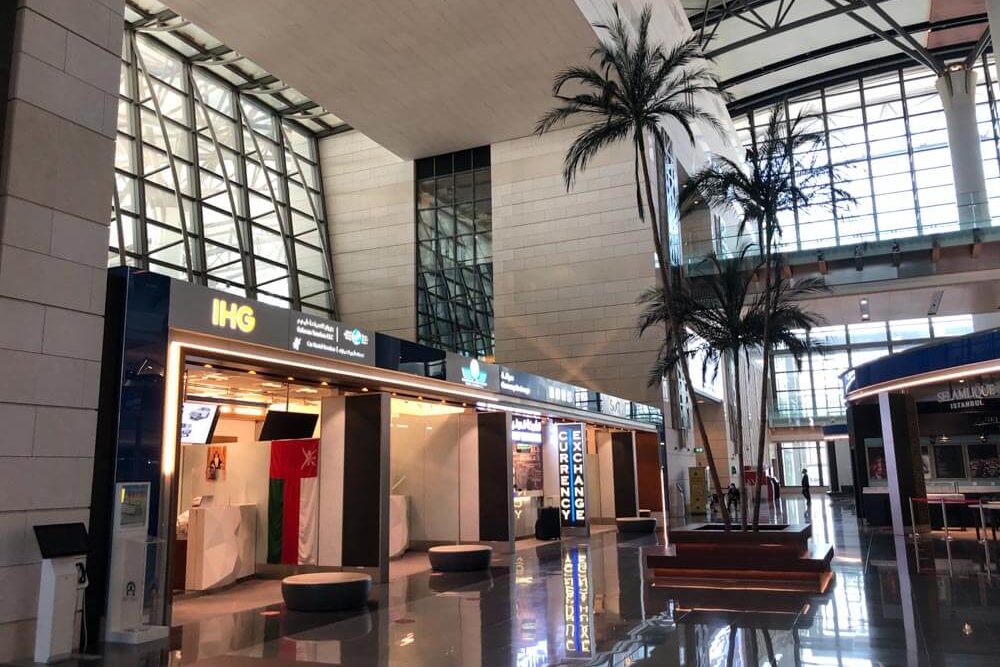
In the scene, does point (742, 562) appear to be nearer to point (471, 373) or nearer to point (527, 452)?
point (471, 373)

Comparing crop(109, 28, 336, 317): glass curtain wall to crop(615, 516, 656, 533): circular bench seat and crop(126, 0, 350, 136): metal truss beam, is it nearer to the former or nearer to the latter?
crop(126, 0, 350, 136): metal truss beam

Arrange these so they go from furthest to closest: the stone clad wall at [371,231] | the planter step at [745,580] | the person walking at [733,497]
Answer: the stone clad wall at [371,231] < the person walking at [733,497] < the planter step at [745,580]

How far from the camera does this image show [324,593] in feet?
28.6

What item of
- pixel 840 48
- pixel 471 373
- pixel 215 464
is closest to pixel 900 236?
pixel 471 373

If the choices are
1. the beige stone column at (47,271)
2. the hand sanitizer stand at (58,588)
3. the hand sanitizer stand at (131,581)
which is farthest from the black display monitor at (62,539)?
the hand sanitizer stand at (131,581)

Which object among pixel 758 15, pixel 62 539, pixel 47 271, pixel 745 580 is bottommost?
pixel 745 580

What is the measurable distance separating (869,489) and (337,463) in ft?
49.7

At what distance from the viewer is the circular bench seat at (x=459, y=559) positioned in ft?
39.8

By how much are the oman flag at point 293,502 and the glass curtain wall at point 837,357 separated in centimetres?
3886

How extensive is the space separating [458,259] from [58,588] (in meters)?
22.3

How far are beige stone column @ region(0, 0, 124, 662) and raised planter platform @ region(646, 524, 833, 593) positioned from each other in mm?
7731

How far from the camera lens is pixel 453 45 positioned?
20797 millimetres

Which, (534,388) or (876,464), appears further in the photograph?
(876,464)

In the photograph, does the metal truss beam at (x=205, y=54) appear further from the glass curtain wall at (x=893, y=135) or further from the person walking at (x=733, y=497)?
the glass curtain wall at (x=893, y=135)
